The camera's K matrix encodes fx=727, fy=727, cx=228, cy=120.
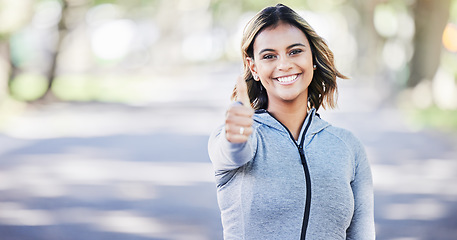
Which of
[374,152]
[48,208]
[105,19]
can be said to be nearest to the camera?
[48,208]

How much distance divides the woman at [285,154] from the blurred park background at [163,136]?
0.58m

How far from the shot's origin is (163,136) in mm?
15078

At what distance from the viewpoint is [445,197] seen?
8.65 metres

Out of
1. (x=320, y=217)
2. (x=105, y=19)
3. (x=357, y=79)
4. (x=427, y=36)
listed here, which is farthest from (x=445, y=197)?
(x=105, y=19)

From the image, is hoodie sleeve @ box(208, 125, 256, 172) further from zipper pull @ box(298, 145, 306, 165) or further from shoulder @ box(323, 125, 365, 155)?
shoulder @ box(323, 125, 365, 155)

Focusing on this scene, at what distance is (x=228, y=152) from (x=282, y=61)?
17.8 inches

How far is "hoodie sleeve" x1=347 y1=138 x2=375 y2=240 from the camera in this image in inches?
101

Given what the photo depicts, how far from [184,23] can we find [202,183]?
4845 cm

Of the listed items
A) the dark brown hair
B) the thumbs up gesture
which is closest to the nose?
the dark brown hair

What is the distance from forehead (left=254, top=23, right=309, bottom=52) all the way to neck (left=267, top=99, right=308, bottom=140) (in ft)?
0.68

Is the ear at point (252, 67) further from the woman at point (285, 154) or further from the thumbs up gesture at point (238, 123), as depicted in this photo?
the thumbs up gesture at point (238, 123)

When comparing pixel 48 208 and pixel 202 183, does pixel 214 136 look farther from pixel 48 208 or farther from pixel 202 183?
pixel 202 183

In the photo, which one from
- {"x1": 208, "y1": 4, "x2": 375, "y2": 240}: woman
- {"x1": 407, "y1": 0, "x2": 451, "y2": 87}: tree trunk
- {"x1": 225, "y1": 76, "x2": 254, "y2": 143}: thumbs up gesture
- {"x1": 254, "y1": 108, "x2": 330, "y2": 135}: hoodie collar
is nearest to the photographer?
{"x1": 225, "y1": 76, "x2": 254, "y2": 143}: thumbs up gesture

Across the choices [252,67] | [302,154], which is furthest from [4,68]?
[302,154]
